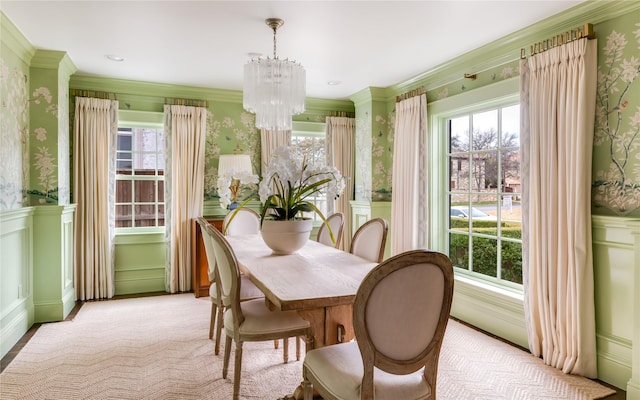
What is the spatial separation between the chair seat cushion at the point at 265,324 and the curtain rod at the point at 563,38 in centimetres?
252

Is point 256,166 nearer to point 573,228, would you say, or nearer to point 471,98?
point 471,98

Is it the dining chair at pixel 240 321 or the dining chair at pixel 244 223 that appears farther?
the dining chair at pixel 244 223

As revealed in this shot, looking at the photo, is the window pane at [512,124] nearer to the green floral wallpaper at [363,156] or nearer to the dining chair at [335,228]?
the dining chair at [335,228]

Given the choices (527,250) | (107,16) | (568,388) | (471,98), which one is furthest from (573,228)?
(107,16)

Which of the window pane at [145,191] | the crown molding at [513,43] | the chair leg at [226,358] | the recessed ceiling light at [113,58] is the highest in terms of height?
the recessed ceiling light at [113,58]

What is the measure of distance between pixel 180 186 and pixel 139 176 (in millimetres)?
606

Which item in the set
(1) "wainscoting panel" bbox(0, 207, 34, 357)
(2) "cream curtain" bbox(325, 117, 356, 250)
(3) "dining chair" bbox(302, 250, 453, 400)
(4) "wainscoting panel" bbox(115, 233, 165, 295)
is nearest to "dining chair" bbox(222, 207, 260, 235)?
(4) "wainscoting panel" bbox(115, 233, 165, 295)

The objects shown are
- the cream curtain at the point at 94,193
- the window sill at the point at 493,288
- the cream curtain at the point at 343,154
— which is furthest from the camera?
the cream curtain at the point at 343,154

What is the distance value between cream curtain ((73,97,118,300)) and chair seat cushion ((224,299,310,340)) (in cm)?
270

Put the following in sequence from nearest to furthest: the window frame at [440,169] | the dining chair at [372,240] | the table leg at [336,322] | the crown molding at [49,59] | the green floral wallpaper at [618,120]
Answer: the table leg at [336,322], the green floral wallpaper at [618,120], the dining chair at [372,240], the crown molding at [49,59], the window frame at [440,169]

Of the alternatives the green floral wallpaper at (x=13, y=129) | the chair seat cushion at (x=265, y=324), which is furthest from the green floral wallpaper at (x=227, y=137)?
the chair seat cushion at (x=265, y=324)

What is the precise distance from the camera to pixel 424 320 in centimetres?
153

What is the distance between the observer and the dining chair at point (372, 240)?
2.77 meters

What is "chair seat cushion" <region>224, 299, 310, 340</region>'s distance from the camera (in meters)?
2.16
